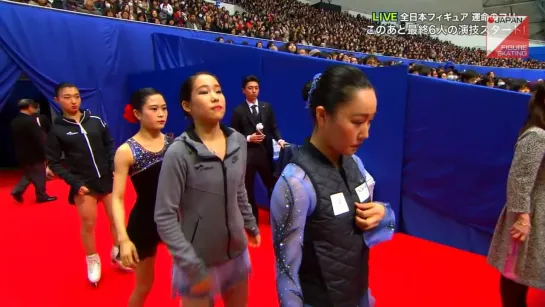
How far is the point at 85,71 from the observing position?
686 centimetres

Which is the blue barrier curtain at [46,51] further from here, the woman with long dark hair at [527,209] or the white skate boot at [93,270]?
the woman with long dark hair at [527,209]

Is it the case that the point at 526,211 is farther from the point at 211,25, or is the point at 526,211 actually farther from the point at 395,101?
the point at 211,25

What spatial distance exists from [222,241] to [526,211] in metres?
1.40

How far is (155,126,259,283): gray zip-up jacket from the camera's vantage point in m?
1.46

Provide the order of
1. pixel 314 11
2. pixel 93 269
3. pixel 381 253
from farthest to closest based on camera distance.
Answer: pixel 314 11 < pixel 381 253 < pixel 93 269

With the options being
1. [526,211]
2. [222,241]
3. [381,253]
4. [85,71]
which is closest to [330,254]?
[222,241]

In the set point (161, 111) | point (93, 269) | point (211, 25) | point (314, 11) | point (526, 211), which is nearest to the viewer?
point (526, 211)

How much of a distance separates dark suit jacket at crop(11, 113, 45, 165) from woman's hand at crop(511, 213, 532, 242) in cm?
610

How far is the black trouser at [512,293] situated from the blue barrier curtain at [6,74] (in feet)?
23.0

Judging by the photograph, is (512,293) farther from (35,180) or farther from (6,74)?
(6,74)

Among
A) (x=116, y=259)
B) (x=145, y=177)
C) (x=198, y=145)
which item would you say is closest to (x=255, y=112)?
(x=116, y=259)

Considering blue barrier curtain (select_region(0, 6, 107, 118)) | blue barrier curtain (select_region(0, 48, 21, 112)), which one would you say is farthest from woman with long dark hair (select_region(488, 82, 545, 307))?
blue barrier curtain (select_region(0, 48, 21, 112))

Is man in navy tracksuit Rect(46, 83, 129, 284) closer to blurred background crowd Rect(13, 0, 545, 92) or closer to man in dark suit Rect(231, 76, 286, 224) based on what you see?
man in dark suit Rect(231, 76, 286, 224)

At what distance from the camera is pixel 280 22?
49.0ft
